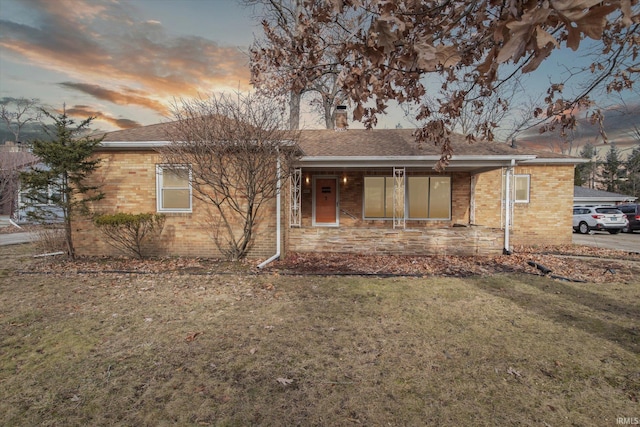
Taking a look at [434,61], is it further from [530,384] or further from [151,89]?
[151,89]

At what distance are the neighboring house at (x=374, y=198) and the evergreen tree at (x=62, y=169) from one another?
0.68m

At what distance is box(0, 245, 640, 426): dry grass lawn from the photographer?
2609 millimetres

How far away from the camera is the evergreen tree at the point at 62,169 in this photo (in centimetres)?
766

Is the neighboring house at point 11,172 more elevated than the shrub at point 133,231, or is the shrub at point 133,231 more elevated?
the neighboring house at point 11,172

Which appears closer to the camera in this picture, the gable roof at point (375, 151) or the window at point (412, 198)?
the gable roof at point (375, 151)

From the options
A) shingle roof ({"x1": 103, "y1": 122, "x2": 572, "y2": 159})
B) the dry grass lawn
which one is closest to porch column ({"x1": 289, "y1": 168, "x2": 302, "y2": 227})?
shingle roof ({"x1": 103, "y1": 122, "x2": 572, "y2": 159})

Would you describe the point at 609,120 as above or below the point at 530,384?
above

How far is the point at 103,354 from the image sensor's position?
11.7 ft

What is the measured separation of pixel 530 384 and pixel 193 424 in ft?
9.74

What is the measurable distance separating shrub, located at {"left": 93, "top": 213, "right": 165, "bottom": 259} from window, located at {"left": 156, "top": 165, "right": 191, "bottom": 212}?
0.43 meters

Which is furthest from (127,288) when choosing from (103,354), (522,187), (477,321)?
(522,187)

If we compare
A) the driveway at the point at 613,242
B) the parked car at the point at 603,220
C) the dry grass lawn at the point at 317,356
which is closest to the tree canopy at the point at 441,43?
the dry grass lawn at the point at 317,356

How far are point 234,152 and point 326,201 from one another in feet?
19.4

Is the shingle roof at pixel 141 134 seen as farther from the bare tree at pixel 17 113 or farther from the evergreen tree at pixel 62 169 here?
the bare tree at pixel 17 113
